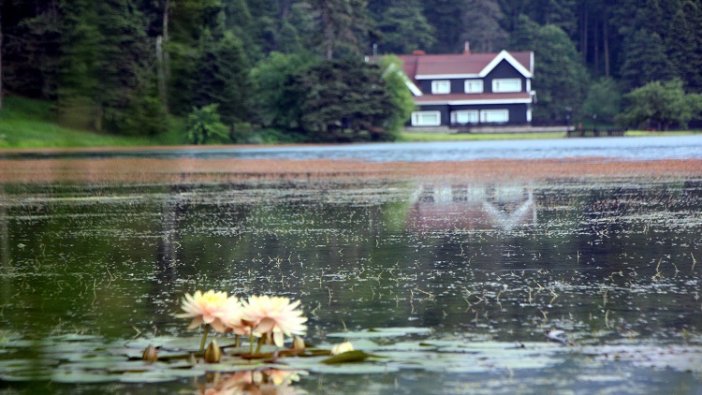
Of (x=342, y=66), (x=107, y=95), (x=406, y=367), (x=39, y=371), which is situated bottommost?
(x=406, y=367)

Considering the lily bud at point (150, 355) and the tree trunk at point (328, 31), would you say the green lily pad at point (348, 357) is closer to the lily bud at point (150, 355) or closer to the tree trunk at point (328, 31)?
the lily bud at point (150, 355)

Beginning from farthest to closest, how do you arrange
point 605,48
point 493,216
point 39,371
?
point 605,48 → point 493,216 → point 39,371

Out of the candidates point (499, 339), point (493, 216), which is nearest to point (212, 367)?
point (499, 339)

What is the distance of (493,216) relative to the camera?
64.3 ft

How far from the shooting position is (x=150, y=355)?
7570 mm

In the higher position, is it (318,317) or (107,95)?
(107,95)

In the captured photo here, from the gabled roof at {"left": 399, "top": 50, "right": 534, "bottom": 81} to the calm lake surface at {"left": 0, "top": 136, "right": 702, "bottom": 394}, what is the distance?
259ft

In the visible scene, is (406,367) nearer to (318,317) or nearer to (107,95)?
(318,317)

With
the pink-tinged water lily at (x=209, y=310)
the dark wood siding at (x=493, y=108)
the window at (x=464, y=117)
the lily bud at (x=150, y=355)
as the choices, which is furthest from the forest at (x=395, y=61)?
the pink-tinged water lily at (x=209, y=310)

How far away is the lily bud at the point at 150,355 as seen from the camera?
7.56 metres

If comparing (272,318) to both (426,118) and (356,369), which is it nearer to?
(356,369)

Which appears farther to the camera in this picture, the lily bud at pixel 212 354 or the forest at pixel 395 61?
the forest at pixel 395 61

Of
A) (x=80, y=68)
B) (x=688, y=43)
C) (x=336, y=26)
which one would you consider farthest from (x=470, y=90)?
(x=80, y=68)

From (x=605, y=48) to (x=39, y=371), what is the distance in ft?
379
